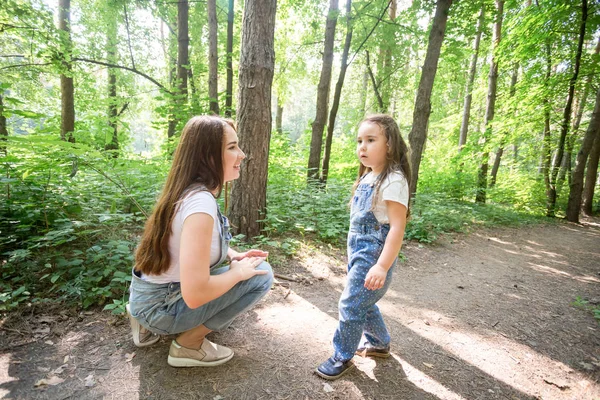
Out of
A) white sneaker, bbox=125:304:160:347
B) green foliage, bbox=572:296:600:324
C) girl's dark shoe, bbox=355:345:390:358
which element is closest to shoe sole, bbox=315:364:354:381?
girl's dark shoe, bbox=355:345:390:358

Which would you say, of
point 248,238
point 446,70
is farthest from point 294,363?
point 446,70

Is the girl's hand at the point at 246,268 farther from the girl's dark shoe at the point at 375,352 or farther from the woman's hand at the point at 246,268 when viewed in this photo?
the girl's dark shoe at the point at 375,352

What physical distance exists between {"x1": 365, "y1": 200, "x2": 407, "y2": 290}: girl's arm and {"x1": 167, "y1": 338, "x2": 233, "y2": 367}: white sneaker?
117 cm

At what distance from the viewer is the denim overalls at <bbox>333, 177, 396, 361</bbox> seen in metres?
1.78

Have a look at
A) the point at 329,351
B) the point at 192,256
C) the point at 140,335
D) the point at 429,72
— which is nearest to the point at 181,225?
the point at 192,256

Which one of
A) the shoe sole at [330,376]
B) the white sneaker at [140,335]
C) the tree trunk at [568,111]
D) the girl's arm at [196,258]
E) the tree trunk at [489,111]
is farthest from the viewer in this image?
the tree trunk at [489,111]

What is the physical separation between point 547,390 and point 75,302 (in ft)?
12.2

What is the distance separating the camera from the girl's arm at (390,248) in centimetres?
165

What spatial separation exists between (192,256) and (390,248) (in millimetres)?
1118

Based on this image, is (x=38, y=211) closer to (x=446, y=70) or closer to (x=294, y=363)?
(x=294, y=363)

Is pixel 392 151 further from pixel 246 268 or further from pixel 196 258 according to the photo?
pixel 196 258

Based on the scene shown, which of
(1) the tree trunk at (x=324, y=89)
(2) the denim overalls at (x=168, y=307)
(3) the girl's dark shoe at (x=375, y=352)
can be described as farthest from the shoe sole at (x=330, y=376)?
(1) the tree trunk at (x=324, y=89)

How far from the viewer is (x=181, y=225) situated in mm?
1501

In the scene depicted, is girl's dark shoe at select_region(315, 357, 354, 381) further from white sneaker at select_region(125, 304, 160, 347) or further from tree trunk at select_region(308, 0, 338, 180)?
tree trunk at select_region(308, 0, 338, 180)
